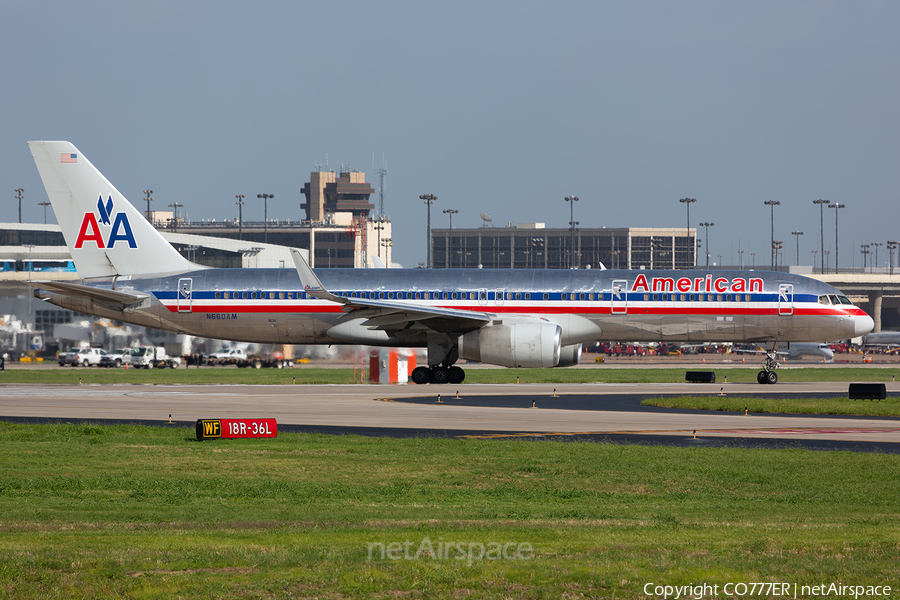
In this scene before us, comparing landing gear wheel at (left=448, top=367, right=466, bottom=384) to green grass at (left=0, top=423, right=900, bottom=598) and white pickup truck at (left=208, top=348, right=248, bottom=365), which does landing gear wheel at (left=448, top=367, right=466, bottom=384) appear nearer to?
green grass at (left=0, top=423, right=900, bottom=598)

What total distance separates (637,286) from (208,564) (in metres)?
34.4

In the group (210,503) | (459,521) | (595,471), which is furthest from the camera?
(595,471)

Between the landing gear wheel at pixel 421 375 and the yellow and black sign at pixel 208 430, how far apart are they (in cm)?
1972

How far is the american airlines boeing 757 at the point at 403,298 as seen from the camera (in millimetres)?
42156

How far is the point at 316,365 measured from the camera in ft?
229

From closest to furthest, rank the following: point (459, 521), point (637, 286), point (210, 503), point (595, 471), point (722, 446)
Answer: point (459, 521) < point (210, 503) < point (595, 471) < point (722, 446) < point (637, 286)

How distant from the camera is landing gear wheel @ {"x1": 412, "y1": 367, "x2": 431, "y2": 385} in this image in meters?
43.4

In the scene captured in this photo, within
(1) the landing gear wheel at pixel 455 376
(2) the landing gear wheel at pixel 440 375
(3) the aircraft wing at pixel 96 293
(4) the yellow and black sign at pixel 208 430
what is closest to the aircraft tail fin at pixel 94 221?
(3) the aircraft wing at pixel 96 293

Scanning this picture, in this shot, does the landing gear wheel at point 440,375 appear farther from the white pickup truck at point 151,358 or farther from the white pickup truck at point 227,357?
the white pickup truck at point 151,358

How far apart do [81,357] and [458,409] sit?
52715 mm

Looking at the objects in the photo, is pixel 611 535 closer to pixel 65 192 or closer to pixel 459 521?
pixel 459 521

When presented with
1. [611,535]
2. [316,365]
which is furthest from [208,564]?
[316,365]

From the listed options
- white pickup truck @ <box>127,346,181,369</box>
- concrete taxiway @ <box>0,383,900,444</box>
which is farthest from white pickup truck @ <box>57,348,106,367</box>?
concrete taxiway @ <box>0,383,900,444</box>

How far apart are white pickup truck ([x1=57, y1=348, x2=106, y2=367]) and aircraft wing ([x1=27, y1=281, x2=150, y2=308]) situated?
33.3 m
